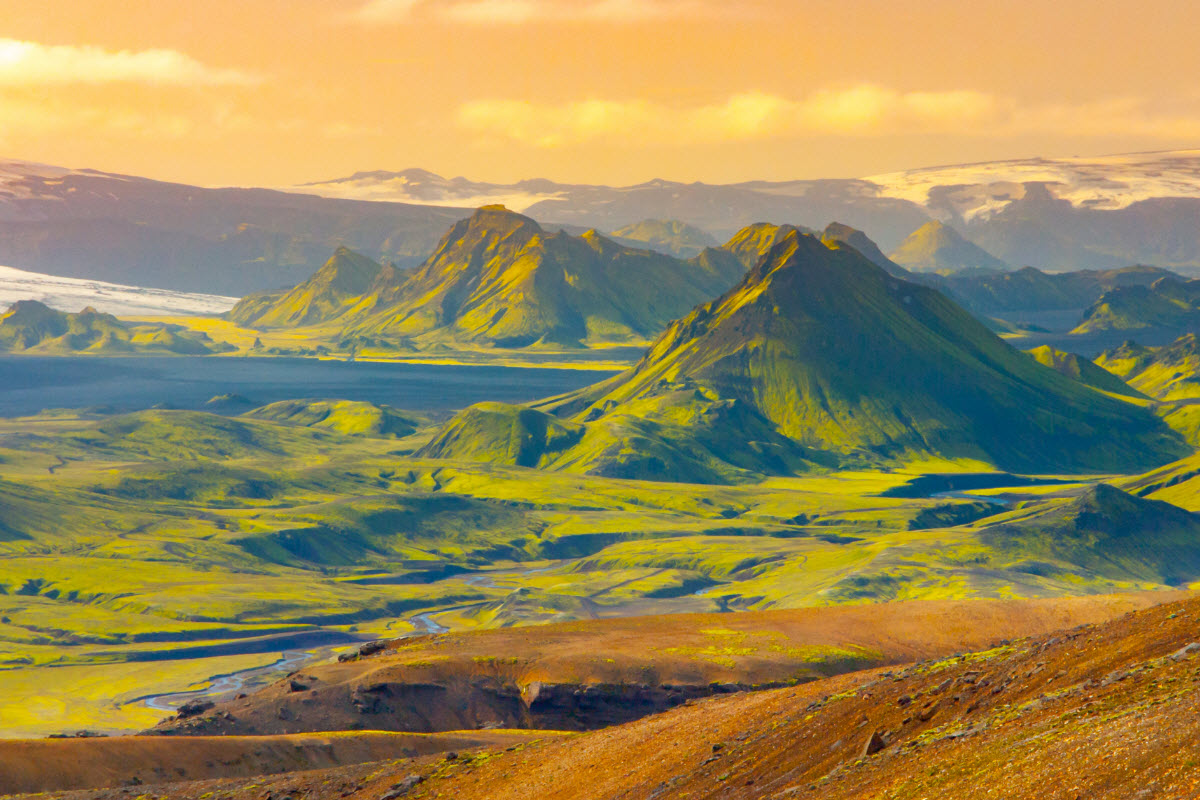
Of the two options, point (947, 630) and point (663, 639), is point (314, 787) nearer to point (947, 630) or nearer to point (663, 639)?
point (663, 639)

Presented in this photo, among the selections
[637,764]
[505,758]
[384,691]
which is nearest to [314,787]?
[505,758]

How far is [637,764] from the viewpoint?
75500 millimetres

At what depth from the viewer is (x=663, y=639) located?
122062 millimetres

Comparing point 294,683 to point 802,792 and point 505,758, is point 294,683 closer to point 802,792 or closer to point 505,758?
point 505,758

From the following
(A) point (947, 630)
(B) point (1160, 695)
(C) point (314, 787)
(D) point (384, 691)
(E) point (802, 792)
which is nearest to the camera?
(B) point (1160, 695)

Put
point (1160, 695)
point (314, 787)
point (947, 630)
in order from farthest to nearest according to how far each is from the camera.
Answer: point (947, 630)
point (314, 787)
point (1160, 695)

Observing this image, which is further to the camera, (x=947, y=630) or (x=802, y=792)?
(x=947, y=630)

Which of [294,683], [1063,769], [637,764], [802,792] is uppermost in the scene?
[1063,769]

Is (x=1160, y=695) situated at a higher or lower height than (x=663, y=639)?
higher

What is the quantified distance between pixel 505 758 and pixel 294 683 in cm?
3722

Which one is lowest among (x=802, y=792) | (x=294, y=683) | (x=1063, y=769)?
(x=294, y=683)

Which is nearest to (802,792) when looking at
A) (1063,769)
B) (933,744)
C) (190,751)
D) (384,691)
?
(933,744)

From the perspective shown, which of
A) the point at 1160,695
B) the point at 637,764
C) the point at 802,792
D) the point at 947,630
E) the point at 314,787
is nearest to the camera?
the point at 1160,695

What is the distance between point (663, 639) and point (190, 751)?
142 feet
